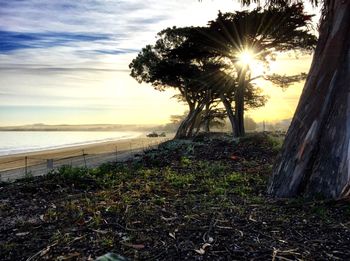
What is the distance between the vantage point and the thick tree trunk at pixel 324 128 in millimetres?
6316

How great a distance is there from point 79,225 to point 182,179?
3.66m

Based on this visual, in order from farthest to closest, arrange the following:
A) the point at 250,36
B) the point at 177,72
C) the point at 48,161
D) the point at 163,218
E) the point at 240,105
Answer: the point at 177,72 < the point at 240,105 < the point at 250,36 < the point at 48,161 < the point at 163,218

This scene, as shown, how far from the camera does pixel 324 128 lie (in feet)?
21.7

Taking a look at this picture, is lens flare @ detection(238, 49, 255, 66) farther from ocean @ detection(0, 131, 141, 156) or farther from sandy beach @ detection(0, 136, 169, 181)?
ocean @ detection(0, 131, 141, 156)

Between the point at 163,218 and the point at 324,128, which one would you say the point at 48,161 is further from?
the point at 324,128

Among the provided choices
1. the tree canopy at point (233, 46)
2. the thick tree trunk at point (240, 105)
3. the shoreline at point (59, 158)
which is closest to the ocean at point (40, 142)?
the shoreline at point (59, 158)

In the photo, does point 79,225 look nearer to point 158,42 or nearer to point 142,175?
point 142,175

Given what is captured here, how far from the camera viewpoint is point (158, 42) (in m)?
37.7

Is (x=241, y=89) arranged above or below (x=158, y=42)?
below

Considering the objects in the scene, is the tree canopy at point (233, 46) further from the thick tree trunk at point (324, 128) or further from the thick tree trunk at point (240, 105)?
the thick tree trunk at point (324, 128)

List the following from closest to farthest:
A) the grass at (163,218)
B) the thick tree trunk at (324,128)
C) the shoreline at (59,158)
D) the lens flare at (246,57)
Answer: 1. the grass at (163,218)
2. the thick tree trunk at (324,128)
3. the lens flare at (246,57)
4. the shoreline at (59,158)

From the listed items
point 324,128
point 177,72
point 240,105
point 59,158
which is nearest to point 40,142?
point 59,158

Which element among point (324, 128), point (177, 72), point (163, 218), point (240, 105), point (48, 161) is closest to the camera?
point (163, 218)

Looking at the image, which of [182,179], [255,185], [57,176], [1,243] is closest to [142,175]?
Answer: [182,179]
